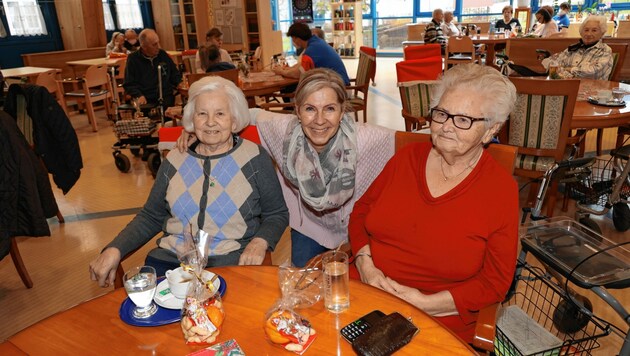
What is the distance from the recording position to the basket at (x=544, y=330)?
5.19 ft

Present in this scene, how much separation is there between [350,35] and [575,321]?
502 inches

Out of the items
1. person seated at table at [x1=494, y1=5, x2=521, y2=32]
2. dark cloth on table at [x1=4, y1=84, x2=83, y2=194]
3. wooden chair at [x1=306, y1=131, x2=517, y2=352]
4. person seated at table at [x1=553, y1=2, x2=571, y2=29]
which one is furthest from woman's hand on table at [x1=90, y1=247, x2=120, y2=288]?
person seated at table at [x1=553, y1=2, x2=571, y2=29]

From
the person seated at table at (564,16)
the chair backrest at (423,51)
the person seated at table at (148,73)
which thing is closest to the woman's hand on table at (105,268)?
the person seated at table at (148,73)

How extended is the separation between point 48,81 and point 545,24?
881 centimetres

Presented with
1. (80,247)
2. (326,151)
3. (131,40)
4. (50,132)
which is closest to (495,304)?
(326,151)

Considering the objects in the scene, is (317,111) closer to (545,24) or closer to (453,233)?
(453,233)

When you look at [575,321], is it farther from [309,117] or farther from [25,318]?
[25,318]

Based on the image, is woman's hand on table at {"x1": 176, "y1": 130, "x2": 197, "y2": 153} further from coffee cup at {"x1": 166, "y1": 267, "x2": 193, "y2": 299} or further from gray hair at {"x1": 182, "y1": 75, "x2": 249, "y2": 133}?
coffee cup at {"x1": 166, "y1": 267, "x2": 193, "y2": 299}

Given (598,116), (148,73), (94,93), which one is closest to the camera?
(598,116)

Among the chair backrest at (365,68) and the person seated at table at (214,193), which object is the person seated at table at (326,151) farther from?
the chair backrest at (365,68)

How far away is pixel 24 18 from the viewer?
916 centimetres

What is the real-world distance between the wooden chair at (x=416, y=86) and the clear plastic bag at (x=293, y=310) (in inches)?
112

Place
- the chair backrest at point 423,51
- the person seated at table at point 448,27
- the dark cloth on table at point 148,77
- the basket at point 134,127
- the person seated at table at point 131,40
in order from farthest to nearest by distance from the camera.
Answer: the person seated at table at point 448,27
the person seated at table at point 131,40
the dark cloth on table at point 148,77
the chair backrest at point 423,51
the basket at point 134,127

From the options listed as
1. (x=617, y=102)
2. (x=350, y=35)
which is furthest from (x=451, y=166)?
(x=350, y=35)
